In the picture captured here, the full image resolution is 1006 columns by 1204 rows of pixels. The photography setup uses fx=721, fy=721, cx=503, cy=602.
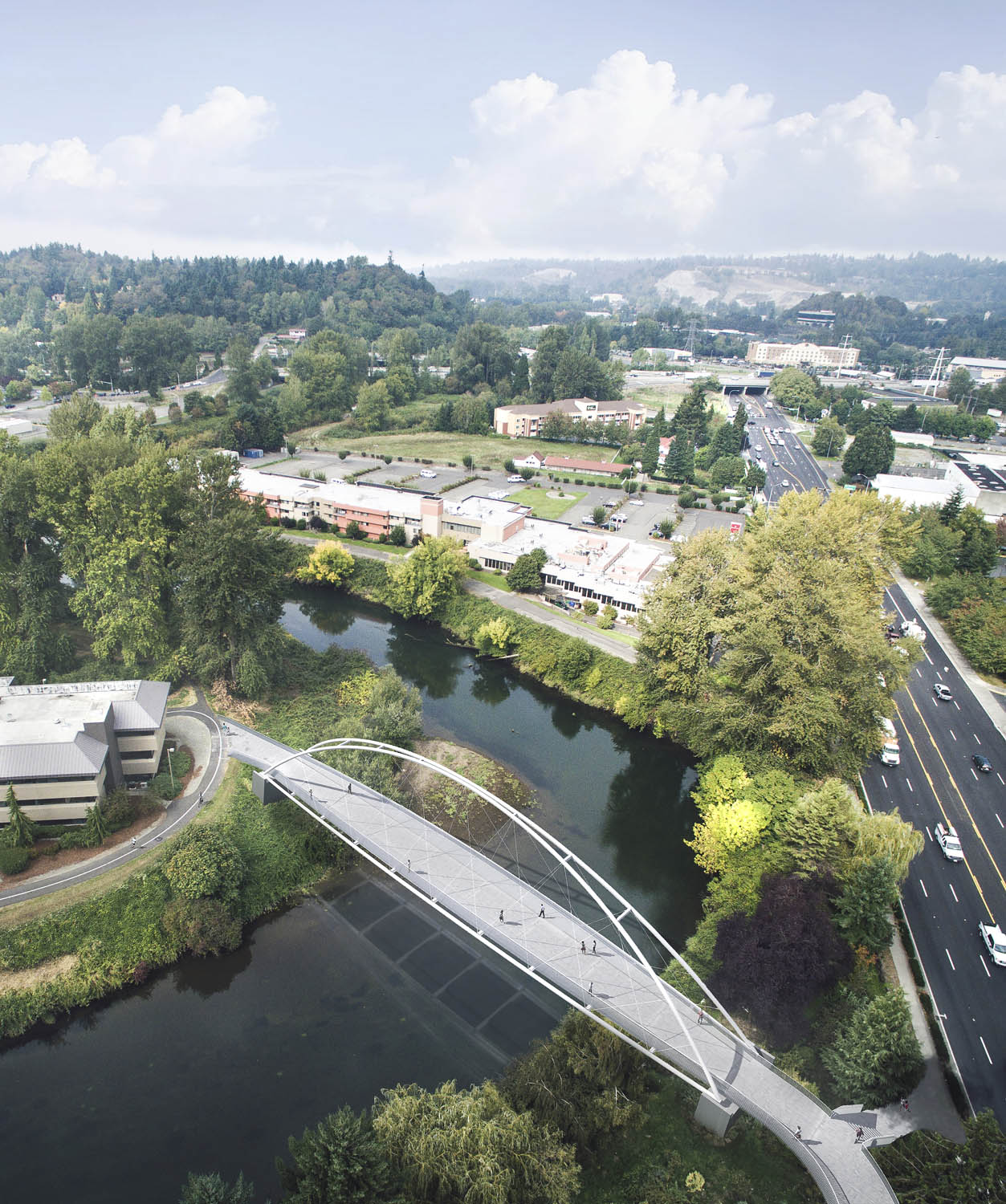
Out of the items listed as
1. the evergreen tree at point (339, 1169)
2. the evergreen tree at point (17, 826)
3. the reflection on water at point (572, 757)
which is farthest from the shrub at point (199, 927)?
the reflection on water at point (572, 757)

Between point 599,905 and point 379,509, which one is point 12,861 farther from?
point 379,509

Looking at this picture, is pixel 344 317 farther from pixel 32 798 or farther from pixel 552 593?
pixel 32 798

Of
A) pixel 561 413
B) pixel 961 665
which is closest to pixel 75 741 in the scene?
pixel 961 665

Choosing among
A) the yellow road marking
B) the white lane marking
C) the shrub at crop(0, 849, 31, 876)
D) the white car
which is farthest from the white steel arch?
the white lane marking

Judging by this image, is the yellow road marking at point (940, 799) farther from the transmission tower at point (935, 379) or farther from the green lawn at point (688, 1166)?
the transmission tower at point (935, 379)

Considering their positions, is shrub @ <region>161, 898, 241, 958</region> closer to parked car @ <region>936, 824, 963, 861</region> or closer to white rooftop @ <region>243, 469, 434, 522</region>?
parked car @ <region>936, 824, 963, 861</region>

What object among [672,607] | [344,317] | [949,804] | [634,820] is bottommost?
[634,820]

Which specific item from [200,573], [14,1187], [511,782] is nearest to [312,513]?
[200,573]
